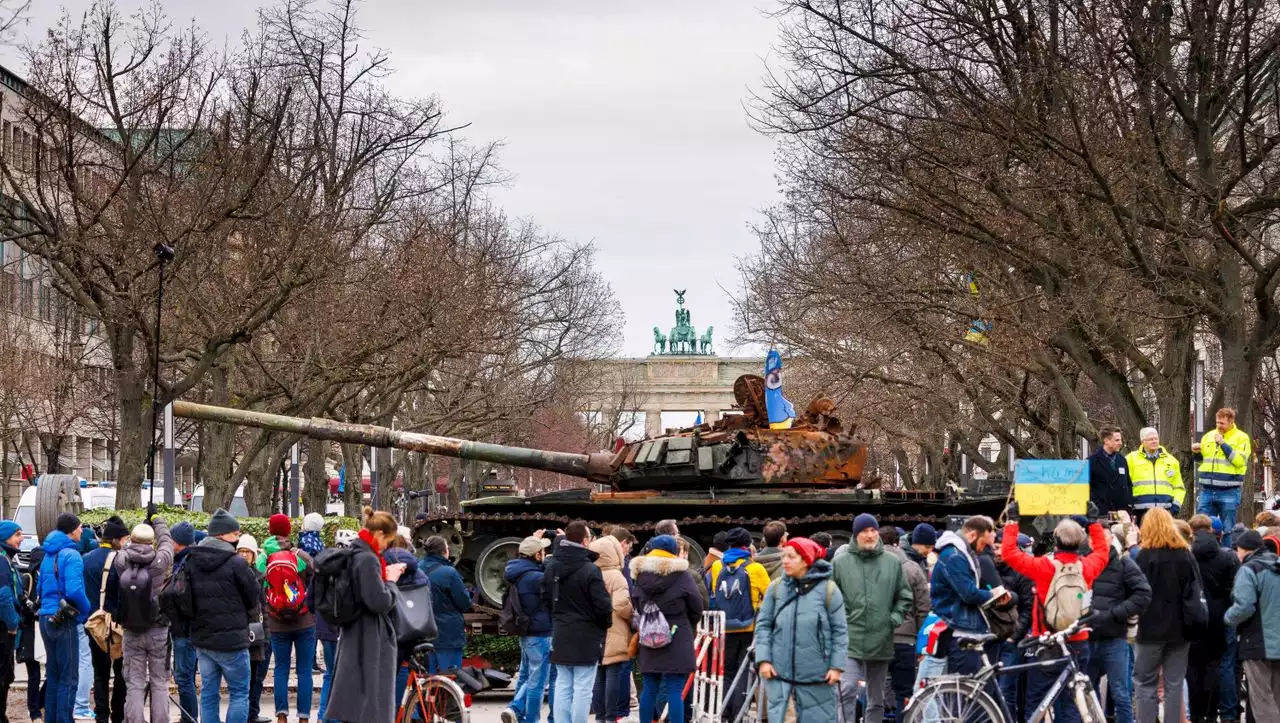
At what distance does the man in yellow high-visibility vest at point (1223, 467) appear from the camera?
18594mm

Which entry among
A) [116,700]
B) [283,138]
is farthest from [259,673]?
[283,138]

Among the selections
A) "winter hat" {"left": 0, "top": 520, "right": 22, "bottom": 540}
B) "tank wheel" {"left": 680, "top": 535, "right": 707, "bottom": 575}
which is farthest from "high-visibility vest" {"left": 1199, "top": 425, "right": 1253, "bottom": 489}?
"winter hat" {"left": 0, "top": 520, "right": 22, "bottom": 540}

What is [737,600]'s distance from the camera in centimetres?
1326

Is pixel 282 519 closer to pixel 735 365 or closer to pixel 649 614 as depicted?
pixel 649 614

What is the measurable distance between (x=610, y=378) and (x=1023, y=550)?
2078 inches

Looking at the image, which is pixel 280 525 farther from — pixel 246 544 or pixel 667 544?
pixel 667 544

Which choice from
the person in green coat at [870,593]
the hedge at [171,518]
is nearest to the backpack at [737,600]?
the person in green coat at [870,593]

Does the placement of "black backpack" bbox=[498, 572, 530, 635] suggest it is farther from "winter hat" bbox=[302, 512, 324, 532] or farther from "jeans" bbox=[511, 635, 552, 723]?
"winter hat" bbox=[302, 512, 324, 532]

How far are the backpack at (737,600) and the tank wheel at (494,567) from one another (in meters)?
7.55

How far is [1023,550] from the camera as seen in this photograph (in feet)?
42.2

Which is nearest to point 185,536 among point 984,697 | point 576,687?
point 576,687

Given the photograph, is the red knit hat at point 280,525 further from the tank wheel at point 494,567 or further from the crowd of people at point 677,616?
the tank wheel at point 494,567

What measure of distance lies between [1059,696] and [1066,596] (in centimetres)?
67

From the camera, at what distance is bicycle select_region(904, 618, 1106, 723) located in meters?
11.0
